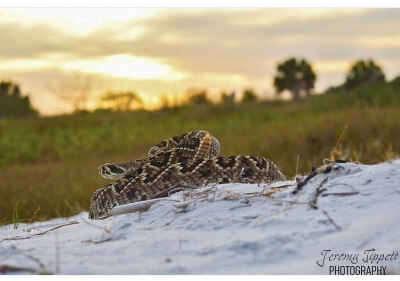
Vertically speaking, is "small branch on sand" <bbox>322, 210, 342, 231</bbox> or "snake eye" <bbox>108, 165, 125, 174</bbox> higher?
"snake eye" <bbox>108, 165, 125, 174</bbox>

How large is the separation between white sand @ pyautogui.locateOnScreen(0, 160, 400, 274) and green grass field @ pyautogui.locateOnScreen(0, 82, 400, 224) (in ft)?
6.76

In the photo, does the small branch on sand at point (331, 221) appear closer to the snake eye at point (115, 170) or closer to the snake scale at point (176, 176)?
the snake scale at point (176, 176)

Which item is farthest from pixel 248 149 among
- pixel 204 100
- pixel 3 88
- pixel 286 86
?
pixel 286 86

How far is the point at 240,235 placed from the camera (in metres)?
4.42

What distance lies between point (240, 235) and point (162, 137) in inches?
997

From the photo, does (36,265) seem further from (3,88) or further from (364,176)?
(3,88)

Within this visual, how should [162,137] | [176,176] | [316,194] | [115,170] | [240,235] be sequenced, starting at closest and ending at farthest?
[240,235]
[316,194]
[176,176]
[115,170]
[162,137]

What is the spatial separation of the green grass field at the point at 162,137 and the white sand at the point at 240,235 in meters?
2.06

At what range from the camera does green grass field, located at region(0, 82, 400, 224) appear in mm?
14195

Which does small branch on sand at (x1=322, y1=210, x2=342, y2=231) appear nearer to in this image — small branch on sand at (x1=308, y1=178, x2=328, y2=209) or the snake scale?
small branch on sand at (x1=308, y1=178, x2=328, y2=209)

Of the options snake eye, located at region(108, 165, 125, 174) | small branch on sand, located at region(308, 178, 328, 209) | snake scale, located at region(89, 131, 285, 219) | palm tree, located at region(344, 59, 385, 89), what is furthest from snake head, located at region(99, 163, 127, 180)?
palm tree, located at region(344, 59, 385, 89)

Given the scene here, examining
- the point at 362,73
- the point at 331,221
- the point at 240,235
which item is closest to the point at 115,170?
the point at 240,235

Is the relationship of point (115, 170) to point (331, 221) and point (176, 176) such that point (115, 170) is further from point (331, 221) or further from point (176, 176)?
point (331, 221)

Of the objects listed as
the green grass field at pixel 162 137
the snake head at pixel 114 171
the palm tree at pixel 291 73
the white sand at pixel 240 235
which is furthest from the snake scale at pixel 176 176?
the palm tree at pixel 291 73
